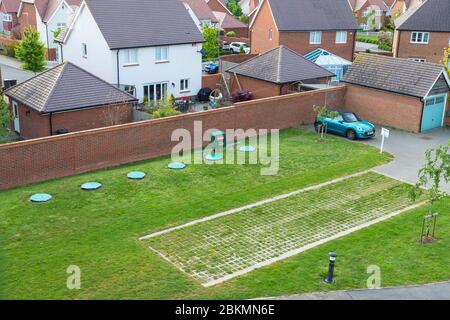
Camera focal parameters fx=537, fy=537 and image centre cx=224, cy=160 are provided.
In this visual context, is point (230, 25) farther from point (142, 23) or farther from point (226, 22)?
point (142, 23)

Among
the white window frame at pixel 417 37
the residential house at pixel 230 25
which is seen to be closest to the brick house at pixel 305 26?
the white window frame at pixel 417 37

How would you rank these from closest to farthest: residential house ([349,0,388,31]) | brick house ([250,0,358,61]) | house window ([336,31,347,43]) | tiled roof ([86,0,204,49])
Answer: tiled roof ([86,0,204,49])
brick house ([250,0,358,61])
house window ([336,31,347,43])
residential house ([349,0,388,31])

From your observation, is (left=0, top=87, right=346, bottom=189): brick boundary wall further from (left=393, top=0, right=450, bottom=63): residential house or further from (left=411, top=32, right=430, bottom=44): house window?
(left=411, top=32, right=430, bottom=44): house window

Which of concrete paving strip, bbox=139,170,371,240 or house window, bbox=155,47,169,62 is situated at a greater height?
house window, bbox=155,47,169,62

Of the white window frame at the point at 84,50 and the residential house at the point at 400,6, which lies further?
the residential house at the point at 400,6

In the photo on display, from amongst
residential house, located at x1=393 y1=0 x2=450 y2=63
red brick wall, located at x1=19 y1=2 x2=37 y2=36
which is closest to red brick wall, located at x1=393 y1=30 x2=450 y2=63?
residential house, located at x1=393 y1=0 x2=450 y2=63

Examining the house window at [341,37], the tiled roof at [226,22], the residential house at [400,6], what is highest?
the residential house at [400,6]

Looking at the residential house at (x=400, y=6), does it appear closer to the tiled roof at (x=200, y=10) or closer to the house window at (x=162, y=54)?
the tiled roof at (x=200, y=10)
